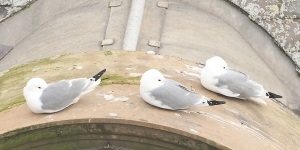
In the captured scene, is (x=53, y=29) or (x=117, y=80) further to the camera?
(x=53, y=29)

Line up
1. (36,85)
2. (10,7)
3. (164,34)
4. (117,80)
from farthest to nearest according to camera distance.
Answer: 1. (10,7)
2. (164,34)
3. (117,80)
4. (36,85)

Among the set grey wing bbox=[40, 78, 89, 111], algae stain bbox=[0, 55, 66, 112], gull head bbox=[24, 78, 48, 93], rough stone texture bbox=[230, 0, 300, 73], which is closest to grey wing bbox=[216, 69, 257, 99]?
grey wing bbox=[40, 78, 89, 111]

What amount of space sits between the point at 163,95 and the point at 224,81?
55 centimetres

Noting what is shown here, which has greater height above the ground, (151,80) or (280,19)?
(280,19)

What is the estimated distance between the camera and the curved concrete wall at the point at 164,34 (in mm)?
4535

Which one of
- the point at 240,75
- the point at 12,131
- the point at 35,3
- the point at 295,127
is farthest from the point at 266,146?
the point at 35,3

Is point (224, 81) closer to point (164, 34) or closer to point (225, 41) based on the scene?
Answer: point (164, 34)

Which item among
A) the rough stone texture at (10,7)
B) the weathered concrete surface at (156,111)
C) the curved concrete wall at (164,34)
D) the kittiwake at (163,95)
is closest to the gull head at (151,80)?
the kittiwake at (163,95)

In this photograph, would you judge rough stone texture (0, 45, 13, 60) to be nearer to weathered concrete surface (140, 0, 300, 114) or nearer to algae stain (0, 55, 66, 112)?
algae stain (0, 55, 66, 112)

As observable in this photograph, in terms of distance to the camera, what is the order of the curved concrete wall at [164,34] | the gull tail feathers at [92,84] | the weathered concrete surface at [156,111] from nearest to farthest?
1. the weathered concrete surface at [156,111]
2. the gull tail feathers at [92,84]
3. the curved concrete wall at [164,34]

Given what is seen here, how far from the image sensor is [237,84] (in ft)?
10.2

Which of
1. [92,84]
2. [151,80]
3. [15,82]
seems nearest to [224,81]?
[151,80]

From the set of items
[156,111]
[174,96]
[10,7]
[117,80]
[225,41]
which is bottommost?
[156,111]

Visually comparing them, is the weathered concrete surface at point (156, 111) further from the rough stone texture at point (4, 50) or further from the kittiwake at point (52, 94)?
the rough stone texture at point (4, 50)
